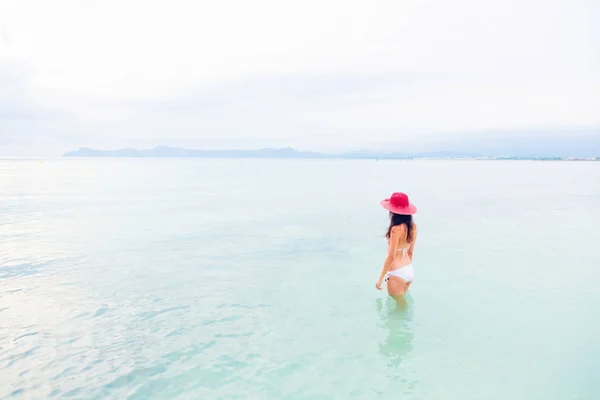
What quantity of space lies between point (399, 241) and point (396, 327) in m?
1.62

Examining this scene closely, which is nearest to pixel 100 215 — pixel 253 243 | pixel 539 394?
pixel 253 243

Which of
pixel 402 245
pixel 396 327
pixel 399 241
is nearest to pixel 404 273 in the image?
pixel 402 245

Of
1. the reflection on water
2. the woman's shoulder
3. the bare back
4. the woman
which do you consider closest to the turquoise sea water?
the reflection on water

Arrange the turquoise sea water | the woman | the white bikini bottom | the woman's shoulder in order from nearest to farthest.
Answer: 1. the turquoise sea water
2. the woman
3. the woman's shoulder
4. the white bikini bottom

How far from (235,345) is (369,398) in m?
2.46

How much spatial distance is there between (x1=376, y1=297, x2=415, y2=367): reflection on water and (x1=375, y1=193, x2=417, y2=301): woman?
38 cm

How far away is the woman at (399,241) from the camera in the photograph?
24.1 feet

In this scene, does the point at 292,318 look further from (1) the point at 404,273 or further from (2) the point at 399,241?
(2) the point at 399,241

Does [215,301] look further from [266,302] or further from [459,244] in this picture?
[459,244]

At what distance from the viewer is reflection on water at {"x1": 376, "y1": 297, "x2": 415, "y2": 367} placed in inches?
267

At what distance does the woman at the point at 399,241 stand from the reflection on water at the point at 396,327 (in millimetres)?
382

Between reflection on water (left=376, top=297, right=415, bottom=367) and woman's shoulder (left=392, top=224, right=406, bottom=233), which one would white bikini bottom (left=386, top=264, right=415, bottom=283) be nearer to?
reflection on water (left=376, top=297, right=415, bottom=367)

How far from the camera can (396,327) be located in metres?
7.72

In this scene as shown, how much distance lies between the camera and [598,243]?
15336 millimetres
